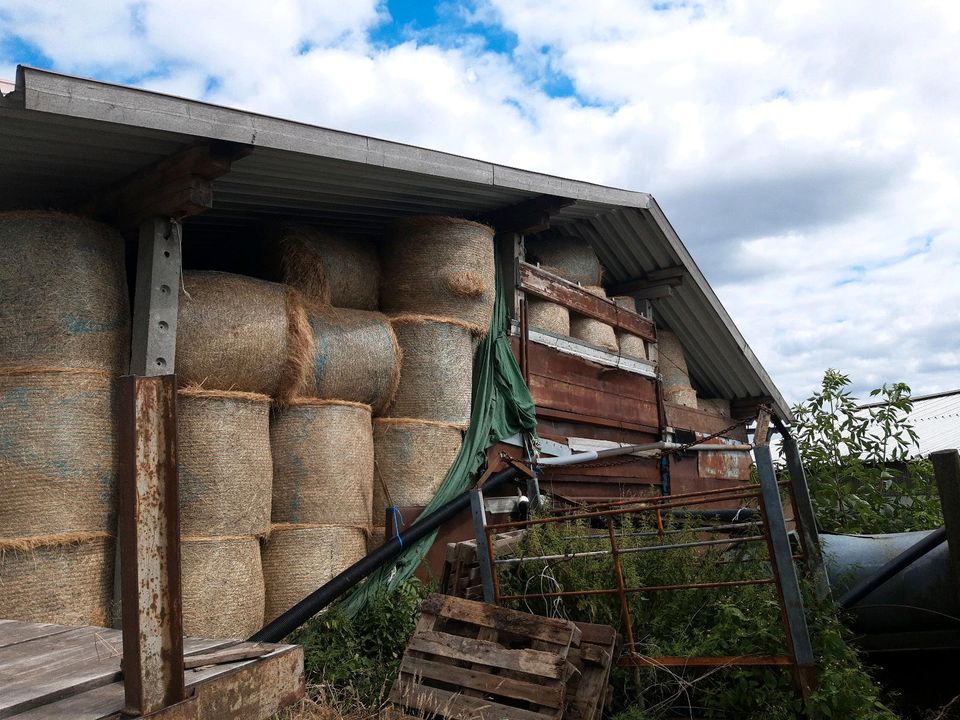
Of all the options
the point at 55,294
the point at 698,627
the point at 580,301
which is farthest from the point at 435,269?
the point at 698,627

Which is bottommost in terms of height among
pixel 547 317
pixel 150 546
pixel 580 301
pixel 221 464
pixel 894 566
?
pixel 894 566

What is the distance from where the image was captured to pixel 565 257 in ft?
30.2

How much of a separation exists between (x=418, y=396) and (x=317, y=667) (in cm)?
232

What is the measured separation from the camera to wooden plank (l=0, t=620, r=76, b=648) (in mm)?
2478

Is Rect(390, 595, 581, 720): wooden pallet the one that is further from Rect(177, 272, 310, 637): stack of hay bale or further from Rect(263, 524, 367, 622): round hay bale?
Rect(177, 272, 310, 637): stack of hay bale

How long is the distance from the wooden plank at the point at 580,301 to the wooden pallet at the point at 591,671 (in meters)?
4.01

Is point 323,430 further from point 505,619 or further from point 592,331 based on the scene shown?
point 592,331

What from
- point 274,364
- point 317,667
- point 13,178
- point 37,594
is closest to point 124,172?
point 13,178

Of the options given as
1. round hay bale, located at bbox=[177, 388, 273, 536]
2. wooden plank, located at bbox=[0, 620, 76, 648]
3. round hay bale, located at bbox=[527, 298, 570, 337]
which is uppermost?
round hay bale, located at bbox=[527, 298, 570, 337]

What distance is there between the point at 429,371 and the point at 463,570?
170cm

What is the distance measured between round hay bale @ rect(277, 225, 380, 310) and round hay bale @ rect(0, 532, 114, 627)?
2.41m

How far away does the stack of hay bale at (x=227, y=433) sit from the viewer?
5.19 m

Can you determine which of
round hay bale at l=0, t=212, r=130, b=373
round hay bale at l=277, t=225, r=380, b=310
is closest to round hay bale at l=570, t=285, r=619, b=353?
round hay bale at l=277, t=225, r=380, b=310

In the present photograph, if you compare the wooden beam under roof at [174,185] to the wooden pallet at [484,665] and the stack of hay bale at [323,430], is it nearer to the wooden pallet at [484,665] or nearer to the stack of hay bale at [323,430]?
the stack of hay bale at [323,430]
